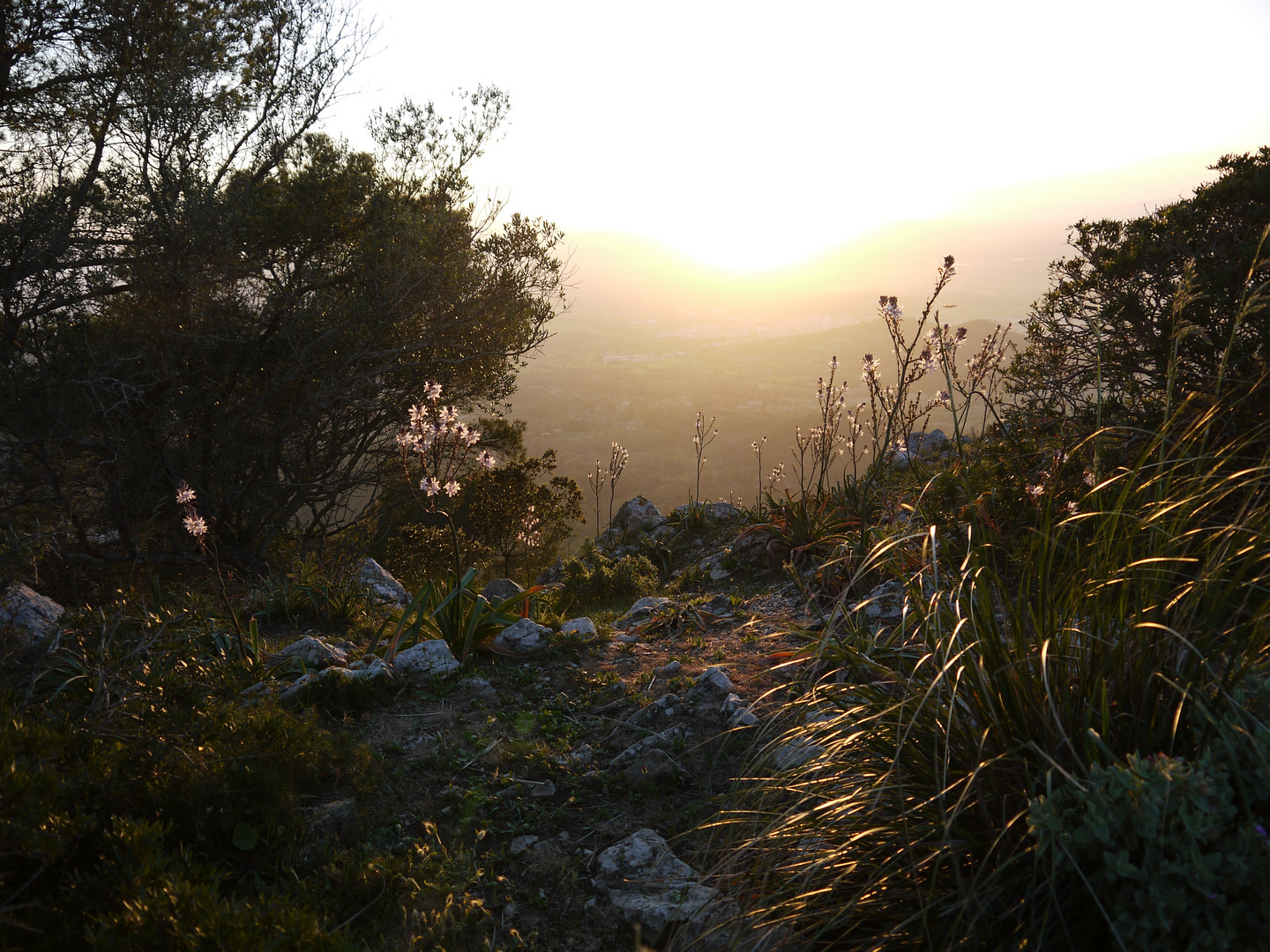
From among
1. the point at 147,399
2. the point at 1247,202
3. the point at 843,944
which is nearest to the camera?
the point at 843,944

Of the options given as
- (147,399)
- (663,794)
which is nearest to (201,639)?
(663,794)

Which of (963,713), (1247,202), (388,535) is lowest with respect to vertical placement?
(388,535)

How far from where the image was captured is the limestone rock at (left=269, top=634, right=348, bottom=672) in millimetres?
4250

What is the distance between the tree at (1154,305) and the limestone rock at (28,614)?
23.4 ft

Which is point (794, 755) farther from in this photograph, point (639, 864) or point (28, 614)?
point (28, 614)

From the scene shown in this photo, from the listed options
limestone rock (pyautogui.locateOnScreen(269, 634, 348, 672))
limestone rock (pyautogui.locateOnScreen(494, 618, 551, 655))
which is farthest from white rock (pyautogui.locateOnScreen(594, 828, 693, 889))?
limestone rock (pyautogui.locateOnScreen(269, 634, 348, 672))

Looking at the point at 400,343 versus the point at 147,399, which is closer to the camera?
the point at 147,399

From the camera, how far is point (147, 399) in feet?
32.2

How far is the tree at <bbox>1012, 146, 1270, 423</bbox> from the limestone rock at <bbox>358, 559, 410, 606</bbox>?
6.07 meters

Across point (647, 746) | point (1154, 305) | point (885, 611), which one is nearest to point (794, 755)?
point (647, 746)

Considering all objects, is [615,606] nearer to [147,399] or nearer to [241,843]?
[241,843]

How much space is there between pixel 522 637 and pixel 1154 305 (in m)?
5.45

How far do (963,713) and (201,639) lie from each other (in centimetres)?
450

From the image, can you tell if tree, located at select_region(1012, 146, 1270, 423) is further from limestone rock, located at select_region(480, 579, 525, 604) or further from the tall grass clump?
limestone rock, located at select_region(480, 579, 525, 604)
